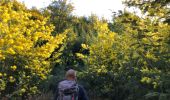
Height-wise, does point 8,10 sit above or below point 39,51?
above

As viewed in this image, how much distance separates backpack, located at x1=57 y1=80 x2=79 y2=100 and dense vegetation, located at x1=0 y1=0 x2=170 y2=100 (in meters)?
2.62

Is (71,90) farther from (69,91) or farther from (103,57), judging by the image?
(103,57)

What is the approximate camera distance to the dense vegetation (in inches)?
411

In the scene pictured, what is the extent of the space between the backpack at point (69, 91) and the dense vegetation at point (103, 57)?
8.60 feet

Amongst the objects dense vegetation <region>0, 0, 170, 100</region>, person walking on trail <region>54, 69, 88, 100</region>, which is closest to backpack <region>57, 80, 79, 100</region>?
person walking on trail <region>54, 69, 88, 100</region>

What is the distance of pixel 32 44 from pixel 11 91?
6.47ft

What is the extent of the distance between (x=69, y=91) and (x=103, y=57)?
8.18 metres

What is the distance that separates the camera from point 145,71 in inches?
438

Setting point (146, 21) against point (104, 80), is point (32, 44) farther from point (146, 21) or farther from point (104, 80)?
point (146, 21)

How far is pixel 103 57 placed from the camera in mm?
16016

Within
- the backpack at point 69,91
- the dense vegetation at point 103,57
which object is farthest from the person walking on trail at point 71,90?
the dense vegetation at point 103,57

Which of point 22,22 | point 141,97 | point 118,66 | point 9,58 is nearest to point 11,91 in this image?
point 9,58

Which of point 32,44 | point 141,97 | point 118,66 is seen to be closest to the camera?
point 141,97

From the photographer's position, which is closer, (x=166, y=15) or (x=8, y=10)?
(x=166, y=15)
